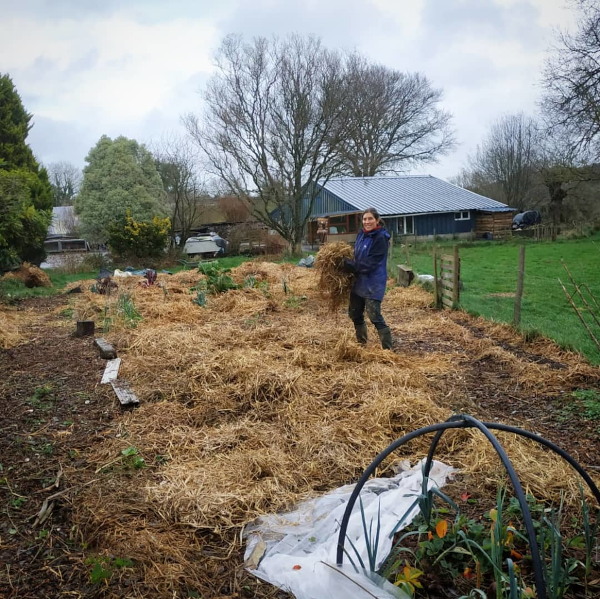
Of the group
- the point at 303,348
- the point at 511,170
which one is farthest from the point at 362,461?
the point at 511,170

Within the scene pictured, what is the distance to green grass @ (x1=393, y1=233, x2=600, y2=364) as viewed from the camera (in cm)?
637

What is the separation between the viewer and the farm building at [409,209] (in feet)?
98.4

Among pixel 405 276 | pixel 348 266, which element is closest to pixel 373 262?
pixel 348 266

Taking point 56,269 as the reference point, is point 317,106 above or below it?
above

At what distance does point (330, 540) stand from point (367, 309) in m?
3.53

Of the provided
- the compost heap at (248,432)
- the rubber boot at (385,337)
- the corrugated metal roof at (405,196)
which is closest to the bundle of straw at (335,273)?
the compost heap at (248,432)

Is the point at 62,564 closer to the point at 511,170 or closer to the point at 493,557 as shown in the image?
the point at 493,557

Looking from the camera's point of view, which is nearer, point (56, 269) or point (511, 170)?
point (56, 269)

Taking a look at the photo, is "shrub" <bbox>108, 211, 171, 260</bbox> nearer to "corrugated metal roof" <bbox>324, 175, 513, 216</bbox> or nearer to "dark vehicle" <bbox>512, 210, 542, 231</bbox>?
"corrugated metal roof" <bbox>324, 175, 513, 216</bbox>

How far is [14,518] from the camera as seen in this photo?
269 cm

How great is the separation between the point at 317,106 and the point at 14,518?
69.6ft

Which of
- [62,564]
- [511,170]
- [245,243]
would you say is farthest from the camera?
[511,170]

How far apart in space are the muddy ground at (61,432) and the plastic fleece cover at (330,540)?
0.95 ft

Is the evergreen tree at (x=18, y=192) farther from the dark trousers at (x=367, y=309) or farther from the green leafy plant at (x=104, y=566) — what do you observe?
the green leafy plant at (x=104, y=566)
